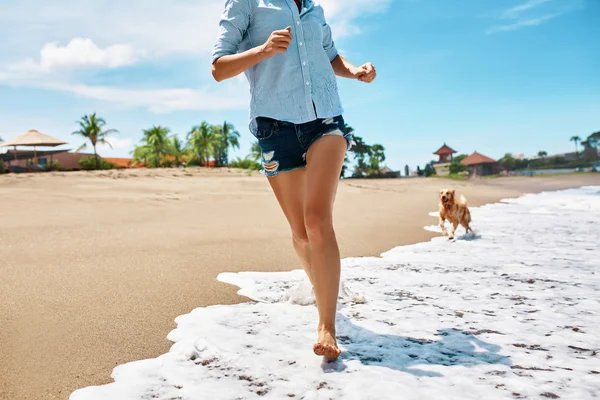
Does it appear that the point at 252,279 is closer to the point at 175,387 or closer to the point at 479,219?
the point at 175,387

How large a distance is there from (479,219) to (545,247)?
14.8ft

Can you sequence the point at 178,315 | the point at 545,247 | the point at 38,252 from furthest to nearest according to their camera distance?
the point at 545,247, the point at 38,252, the point at 178,315

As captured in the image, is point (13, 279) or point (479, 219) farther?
point (479, 219)

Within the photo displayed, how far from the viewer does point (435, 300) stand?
11.8 feet

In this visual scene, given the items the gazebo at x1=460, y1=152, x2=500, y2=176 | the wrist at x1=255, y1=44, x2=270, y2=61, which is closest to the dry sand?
the wrist at x1=255, y1=44, x2=270, y2=61

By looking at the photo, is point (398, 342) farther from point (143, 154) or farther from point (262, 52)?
point (143, 154)

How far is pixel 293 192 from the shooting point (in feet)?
8.89

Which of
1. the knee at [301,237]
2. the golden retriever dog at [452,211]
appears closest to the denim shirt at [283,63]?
the knee at [301,237]

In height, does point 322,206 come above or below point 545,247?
above

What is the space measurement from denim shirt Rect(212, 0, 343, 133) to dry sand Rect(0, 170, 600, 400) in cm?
155

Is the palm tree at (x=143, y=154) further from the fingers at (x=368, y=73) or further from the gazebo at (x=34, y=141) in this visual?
the fingers at (x=368, y=73)

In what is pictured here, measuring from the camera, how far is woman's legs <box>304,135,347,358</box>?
2.39m

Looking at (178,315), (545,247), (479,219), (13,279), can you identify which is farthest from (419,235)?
(13,279)

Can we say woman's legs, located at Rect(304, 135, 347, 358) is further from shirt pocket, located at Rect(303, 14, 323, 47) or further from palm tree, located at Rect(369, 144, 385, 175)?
palm tree, located at Rect(369, 144, 385, 175)
